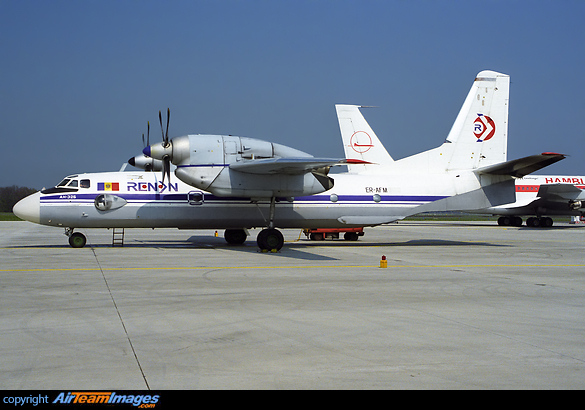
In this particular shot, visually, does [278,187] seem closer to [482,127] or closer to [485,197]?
[485,197]

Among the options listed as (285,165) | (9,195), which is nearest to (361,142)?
(285,165)

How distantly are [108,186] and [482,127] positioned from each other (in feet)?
54.8

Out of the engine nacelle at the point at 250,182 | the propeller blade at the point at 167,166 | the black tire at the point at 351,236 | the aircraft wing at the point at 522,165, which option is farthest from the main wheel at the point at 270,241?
the aircraft wing at the point at 522,165

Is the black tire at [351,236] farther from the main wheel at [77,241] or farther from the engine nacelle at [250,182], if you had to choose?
the main wheel at [77,241]

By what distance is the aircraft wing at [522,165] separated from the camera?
2011cm

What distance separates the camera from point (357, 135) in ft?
117

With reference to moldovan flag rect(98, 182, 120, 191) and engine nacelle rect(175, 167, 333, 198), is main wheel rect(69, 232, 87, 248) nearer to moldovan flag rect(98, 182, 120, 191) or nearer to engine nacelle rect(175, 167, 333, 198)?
moldovan flag rect(98, 182, 120, 191)

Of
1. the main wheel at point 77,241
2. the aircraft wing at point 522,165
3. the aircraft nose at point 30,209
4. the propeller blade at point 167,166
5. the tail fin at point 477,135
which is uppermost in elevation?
the tail fin at point 477,135

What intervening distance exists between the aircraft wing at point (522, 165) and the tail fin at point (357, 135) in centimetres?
1257

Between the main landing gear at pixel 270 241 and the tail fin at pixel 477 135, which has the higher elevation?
the tail fin at pixel 477 135

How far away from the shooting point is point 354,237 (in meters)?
28.5

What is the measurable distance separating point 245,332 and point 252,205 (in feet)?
47.9
